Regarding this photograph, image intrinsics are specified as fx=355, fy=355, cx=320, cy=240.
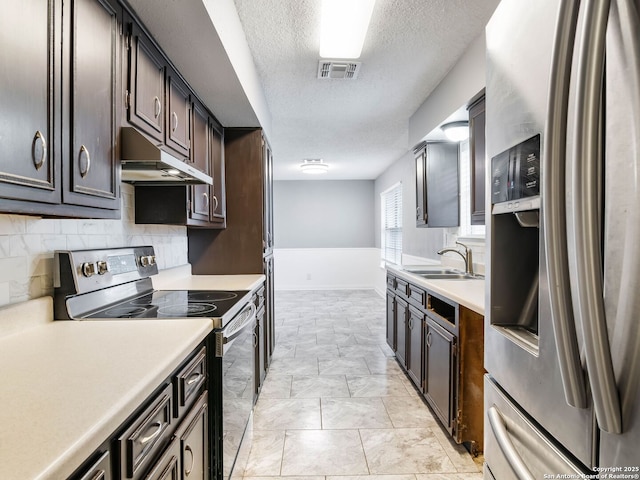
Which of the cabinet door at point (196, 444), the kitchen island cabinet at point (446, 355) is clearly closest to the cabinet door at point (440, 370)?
the kitchen island cabinet at point (446, 355)

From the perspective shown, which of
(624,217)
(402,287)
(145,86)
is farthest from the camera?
(402,287)

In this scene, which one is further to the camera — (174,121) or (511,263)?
(174,121)

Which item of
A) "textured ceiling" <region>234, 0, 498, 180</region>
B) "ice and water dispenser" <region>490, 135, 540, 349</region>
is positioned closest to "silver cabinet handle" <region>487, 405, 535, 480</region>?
"ice and water dispenser" <region>490, 135, 540, 349</region>

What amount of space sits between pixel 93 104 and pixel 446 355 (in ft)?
6.81

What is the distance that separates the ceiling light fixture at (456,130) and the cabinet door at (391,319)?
151 centimetres

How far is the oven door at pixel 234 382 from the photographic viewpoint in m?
1.50

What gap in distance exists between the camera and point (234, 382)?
168cm

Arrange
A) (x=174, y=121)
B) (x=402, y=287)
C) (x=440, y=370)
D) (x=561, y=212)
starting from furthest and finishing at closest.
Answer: (x=402, y=287) < (x=440, y=370) < (x=174, y=121) < (x=561, y=212)

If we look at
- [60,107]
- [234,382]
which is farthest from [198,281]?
[60,107]

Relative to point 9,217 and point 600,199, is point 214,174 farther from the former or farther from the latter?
point 600,199

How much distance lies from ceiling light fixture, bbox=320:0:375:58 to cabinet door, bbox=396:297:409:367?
6.41ft

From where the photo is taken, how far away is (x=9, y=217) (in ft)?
4.14

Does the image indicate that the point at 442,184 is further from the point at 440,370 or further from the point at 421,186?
the point at 440,370

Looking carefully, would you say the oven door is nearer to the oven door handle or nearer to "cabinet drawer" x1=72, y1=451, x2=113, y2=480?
the oven door handle
